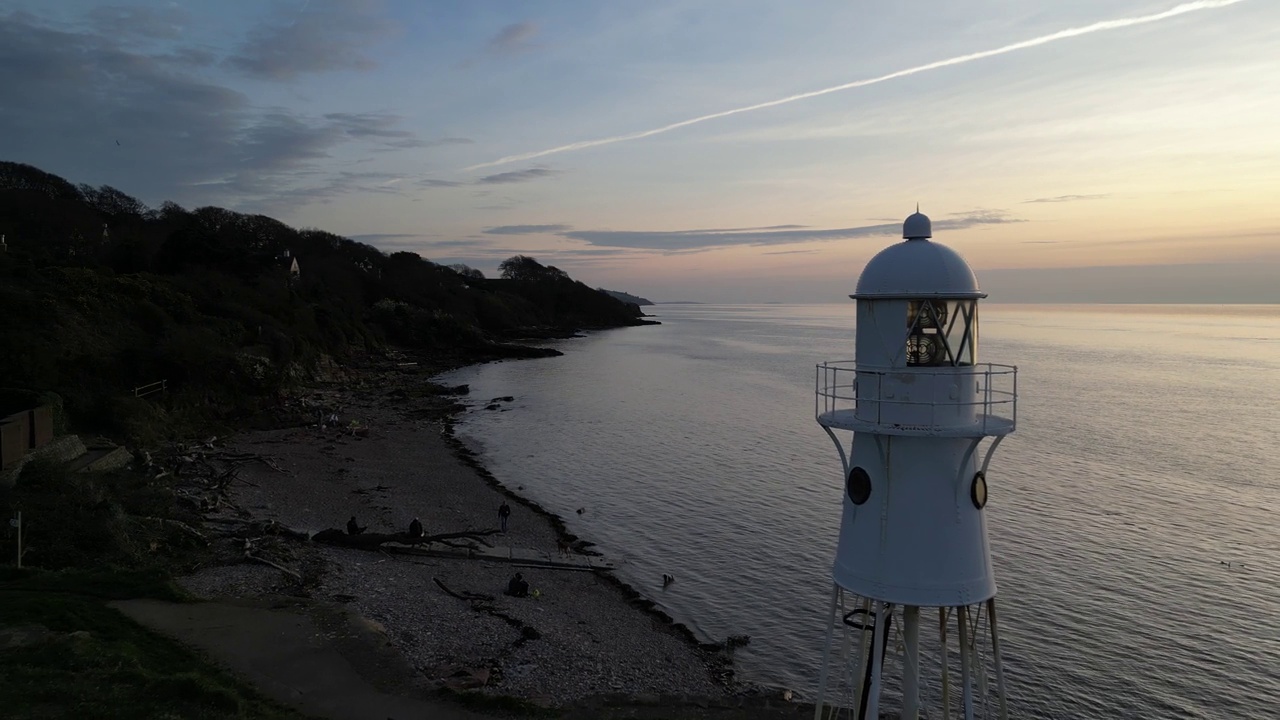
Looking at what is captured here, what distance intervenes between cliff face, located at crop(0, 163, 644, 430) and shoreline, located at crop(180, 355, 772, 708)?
774cm

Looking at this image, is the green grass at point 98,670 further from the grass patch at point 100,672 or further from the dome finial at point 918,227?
the dome finial at point 918,227

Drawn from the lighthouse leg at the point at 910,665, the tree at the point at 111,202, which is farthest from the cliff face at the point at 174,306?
the lighthouse leg at the point at 910,665

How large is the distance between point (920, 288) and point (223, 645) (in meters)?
14.2

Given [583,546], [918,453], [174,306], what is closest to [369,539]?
[583,546]

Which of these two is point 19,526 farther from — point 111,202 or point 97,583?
point 111,202

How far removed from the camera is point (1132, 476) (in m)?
36.3

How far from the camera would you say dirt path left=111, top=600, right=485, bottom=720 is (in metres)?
13.2

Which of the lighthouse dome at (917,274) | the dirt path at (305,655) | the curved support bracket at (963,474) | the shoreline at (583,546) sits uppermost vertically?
the lighthouse dome at (917,274)

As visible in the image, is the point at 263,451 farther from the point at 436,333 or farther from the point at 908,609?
the point at 436,333

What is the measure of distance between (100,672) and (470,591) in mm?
9961

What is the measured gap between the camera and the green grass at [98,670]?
10.4m

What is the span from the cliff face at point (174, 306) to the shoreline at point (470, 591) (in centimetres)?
774

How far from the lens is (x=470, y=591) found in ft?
67.8

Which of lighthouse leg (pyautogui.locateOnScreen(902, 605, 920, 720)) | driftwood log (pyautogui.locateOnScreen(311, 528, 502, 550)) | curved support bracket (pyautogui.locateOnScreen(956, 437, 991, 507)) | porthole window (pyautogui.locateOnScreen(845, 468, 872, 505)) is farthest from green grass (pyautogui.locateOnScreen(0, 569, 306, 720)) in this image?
curved support bracket (pyautogui.locateOnScreen(956, 437, 991, 507))
